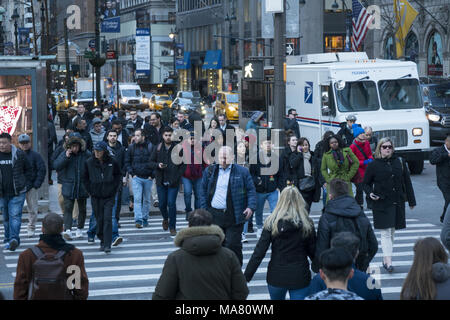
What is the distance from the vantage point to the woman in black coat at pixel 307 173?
1446 cm

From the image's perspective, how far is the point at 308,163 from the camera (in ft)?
47.9

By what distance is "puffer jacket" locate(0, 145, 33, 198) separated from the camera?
13.6 m

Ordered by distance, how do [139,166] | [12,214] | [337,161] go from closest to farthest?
[12,214] < [337,161] < [139,166]

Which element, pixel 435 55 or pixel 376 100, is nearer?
pixel 376 100

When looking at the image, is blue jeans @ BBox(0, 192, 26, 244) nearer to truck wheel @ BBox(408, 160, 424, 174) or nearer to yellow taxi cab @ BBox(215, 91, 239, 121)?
truck wheel @ BBox(408, 160, 424, 174)

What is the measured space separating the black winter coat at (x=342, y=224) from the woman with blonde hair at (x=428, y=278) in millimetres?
2158

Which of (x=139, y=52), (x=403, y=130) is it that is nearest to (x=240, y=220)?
(x=403, y=130)

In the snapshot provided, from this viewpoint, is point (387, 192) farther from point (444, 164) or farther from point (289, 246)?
point (289, 246)

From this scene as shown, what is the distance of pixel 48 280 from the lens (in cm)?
662

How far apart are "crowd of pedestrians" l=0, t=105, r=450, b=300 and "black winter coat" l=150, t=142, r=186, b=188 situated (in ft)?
0.07

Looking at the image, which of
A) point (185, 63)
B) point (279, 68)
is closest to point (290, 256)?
point (279, 68)

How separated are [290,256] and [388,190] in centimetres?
427

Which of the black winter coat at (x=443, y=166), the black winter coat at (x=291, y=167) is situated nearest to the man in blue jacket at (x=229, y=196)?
the black winter coat at (x=291, y=167)

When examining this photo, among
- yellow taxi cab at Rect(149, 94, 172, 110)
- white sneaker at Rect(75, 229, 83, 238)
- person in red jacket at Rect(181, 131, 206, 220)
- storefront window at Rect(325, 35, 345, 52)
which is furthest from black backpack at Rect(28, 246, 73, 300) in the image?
storefront window at Rect(325, 35, 345, 52)
